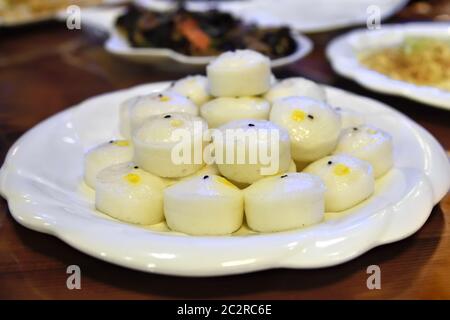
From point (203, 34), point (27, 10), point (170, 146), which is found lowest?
point (27, 10)

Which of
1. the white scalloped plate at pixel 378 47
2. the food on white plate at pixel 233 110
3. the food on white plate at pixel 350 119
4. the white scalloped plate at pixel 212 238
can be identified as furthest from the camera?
Result: the white scalloped plate at pixel 378 47

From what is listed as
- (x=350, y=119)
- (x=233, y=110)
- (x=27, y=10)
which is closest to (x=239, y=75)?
(x=233, y=110)

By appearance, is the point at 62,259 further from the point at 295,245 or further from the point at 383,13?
the point at 383,13

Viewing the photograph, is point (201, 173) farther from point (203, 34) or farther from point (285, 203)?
point (203, 34)

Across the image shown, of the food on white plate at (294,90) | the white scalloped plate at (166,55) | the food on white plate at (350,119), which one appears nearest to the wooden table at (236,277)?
the food on white plate at (350,119)

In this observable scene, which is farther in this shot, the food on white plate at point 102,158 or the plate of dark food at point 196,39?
the plate of dark food at point 196,39

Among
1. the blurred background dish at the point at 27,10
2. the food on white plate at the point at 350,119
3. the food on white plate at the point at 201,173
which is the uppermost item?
the food on white plate at the point at 350,119

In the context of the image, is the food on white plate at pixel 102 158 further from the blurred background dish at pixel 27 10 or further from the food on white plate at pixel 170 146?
the blurred background dish at pixel 27 10

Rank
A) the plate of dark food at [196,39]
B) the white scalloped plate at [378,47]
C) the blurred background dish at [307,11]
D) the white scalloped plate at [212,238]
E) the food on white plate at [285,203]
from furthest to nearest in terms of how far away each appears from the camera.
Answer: the blurred background dish at [307,11] → the plate of dark food at [196,39] → the white scalloped plate at [378,47] → the food on white plate at [285,203] → the white scalloped plate at [212,238]
